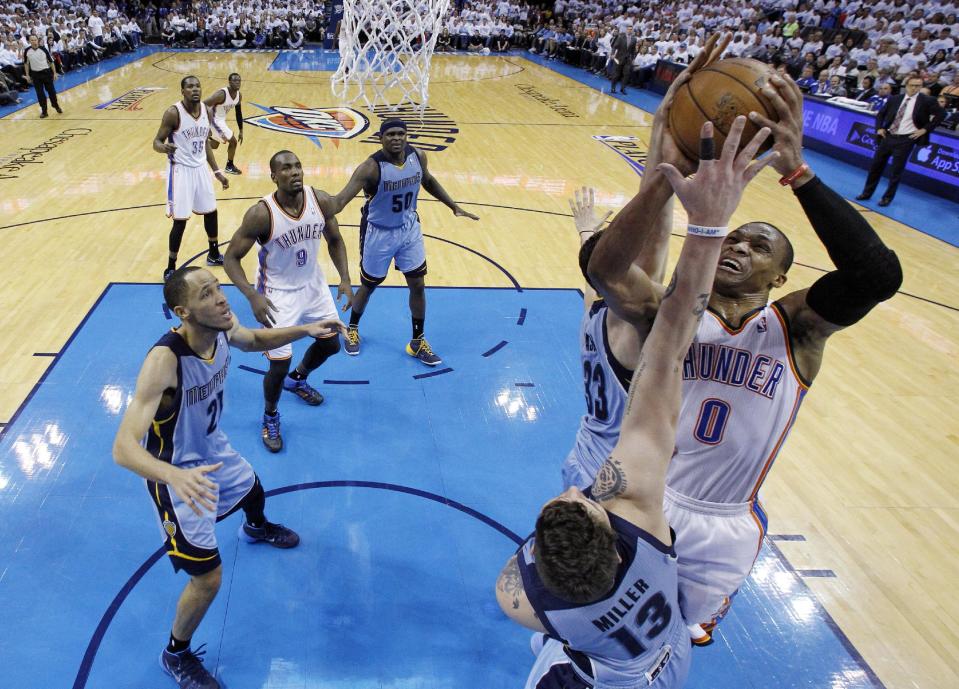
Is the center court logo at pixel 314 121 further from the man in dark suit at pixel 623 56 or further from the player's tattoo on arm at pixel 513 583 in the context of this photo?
the player's tattoo on arm at pixel 513 583

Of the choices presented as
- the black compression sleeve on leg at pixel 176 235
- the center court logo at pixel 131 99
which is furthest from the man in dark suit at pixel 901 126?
the center court logo at pixel 131 99

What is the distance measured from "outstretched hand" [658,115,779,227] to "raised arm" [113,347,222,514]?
6.61 feet

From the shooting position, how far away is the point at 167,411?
301cm

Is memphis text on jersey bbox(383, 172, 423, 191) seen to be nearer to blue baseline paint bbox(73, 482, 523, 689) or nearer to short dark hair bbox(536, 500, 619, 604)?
blue baseline paint bbox(73, 482, 523, 689)

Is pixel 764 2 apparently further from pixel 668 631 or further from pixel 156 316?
pixel 668 631

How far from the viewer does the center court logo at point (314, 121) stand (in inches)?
547

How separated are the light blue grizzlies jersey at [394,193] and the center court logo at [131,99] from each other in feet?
39.7

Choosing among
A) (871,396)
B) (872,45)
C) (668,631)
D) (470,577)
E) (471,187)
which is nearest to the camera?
(668,631)

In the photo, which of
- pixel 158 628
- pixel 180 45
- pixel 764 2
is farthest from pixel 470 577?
pixel 180 45

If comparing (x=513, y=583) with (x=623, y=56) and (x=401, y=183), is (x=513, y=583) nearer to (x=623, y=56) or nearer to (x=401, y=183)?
(x=401, y=183)

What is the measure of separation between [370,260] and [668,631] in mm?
4634

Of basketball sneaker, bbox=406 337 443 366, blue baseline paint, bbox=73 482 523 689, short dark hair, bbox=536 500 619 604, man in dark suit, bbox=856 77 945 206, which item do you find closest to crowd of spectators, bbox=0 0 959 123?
man in dark suit, bbox=856 77 945 206

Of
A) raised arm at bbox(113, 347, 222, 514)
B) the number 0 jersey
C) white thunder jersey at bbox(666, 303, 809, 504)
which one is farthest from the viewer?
the number 0 jersey

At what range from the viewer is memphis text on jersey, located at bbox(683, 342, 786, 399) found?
248cm
